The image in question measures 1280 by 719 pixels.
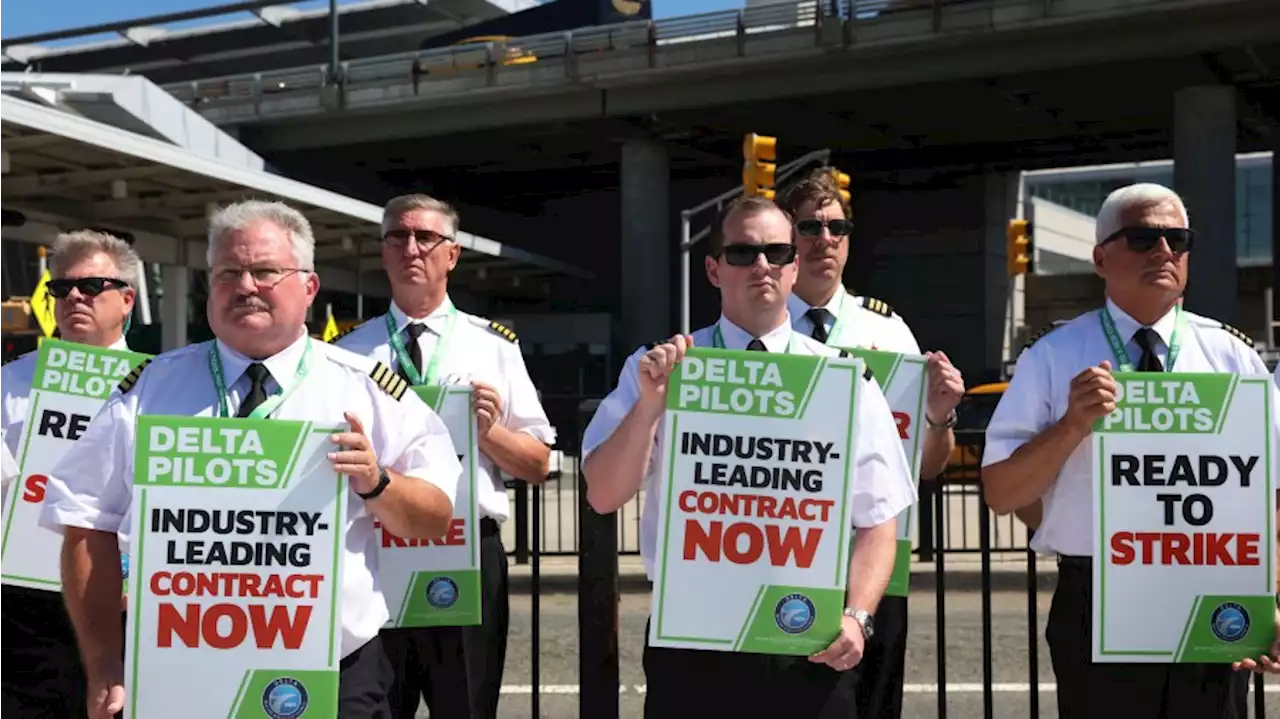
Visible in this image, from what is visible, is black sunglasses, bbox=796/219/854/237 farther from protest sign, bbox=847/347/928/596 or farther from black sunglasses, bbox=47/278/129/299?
black sunglasses, bbox=47/278/129/299

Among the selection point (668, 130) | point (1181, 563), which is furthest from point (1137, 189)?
point (668, 130)

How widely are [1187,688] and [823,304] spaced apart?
1827 millimetres

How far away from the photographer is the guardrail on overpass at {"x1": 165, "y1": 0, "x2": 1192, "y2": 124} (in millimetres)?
34656

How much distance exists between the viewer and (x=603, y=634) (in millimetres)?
4699

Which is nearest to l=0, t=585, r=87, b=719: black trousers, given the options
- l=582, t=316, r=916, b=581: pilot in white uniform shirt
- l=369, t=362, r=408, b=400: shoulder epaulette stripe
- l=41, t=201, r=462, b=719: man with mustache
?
l=41, t=201, r=462, b=719: man with mustache

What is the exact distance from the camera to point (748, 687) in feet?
11.8

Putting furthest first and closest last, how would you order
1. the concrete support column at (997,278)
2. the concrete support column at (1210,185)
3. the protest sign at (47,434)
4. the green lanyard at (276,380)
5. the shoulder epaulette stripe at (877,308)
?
the concrete support column at (997,278)
the concrete support column at (1210,185)
the shoulder epaulette stripe at (877,308)
the protest sign at (47,434)
the green lanyard at (276,380)

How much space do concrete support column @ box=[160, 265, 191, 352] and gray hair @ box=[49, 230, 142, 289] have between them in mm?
Result: 21377

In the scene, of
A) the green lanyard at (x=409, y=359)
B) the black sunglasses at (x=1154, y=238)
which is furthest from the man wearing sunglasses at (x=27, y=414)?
the black sunglasses at (x=1154, y=238)

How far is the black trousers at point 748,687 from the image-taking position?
3594mm

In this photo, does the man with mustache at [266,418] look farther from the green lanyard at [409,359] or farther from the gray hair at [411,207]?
the gray hair at [411,207]

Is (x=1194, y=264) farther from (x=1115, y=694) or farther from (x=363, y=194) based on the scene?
(x=1115, y=694)

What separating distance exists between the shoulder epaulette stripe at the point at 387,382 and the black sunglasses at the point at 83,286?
1.44 m

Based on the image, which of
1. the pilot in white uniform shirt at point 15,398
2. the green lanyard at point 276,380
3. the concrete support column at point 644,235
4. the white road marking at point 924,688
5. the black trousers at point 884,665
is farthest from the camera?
the concrete support column at point 644,235
